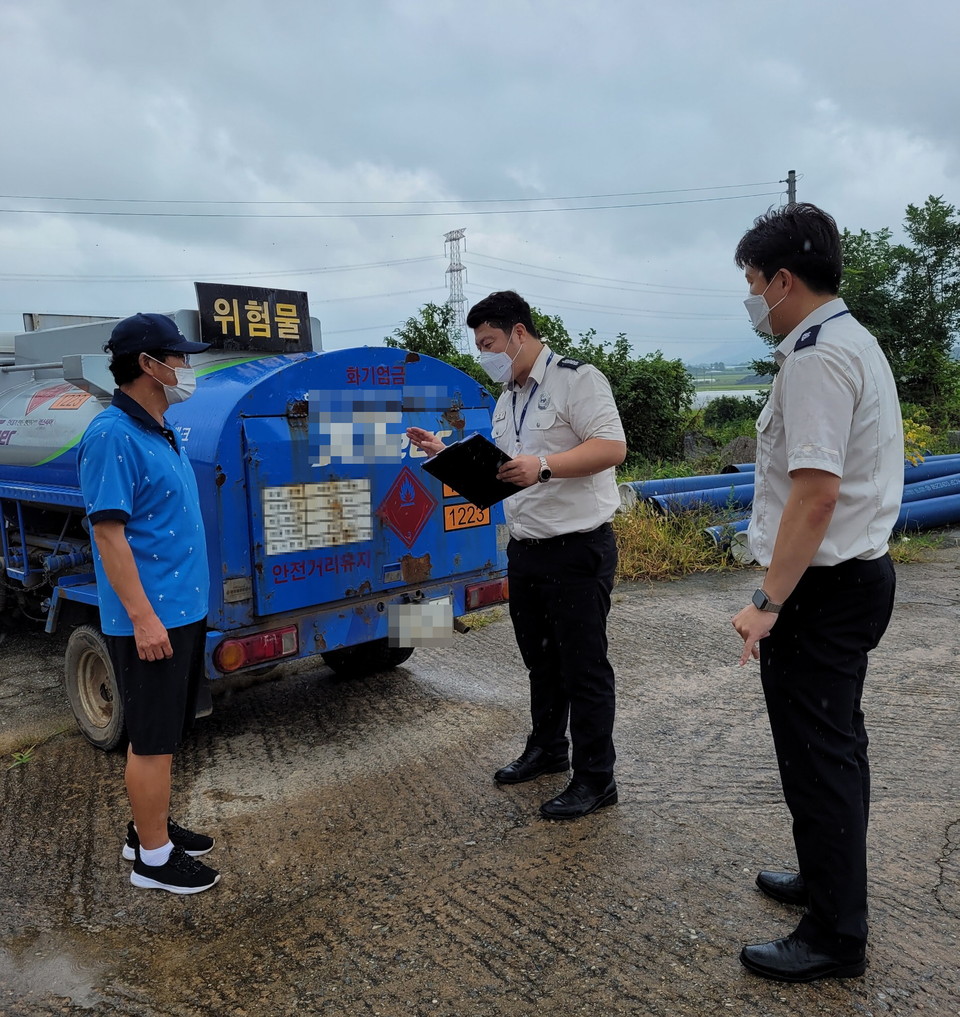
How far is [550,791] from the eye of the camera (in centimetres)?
364

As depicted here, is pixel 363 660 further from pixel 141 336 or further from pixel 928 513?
pixel 928 513

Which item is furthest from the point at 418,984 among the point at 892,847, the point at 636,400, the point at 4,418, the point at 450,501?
the point at 636,400

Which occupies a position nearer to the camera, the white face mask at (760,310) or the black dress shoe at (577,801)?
the white face mask at (760,310)

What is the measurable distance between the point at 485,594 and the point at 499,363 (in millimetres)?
1702

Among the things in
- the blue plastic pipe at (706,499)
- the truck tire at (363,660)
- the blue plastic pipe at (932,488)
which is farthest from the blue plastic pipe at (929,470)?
the truck tire at (363,660)

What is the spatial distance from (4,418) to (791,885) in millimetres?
4978

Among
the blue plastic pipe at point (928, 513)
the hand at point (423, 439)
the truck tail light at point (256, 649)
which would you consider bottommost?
the blue plastic pipe at point (928, 513)

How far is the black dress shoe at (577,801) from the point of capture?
11.0ft

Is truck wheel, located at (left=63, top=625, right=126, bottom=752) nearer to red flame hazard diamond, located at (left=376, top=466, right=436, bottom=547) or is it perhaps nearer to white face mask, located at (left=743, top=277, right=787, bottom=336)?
red flame hazard diamond, located at (left=376, top=466, right=436, bottom=547)

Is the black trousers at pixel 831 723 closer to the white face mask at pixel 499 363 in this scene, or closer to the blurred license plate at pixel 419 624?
the white face mask at pixel 499 363

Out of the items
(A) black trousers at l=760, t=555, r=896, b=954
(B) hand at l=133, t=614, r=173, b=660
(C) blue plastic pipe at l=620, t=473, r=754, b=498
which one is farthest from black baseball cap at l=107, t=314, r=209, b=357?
(C) blue plastic pipe at l=620, t=473, r=754, b=498

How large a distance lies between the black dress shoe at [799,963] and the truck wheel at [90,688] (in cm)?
314

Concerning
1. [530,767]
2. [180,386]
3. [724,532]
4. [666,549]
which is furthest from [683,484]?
[180,386]

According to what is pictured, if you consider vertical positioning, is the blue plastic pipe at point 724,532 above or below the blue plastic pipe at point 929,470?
below
